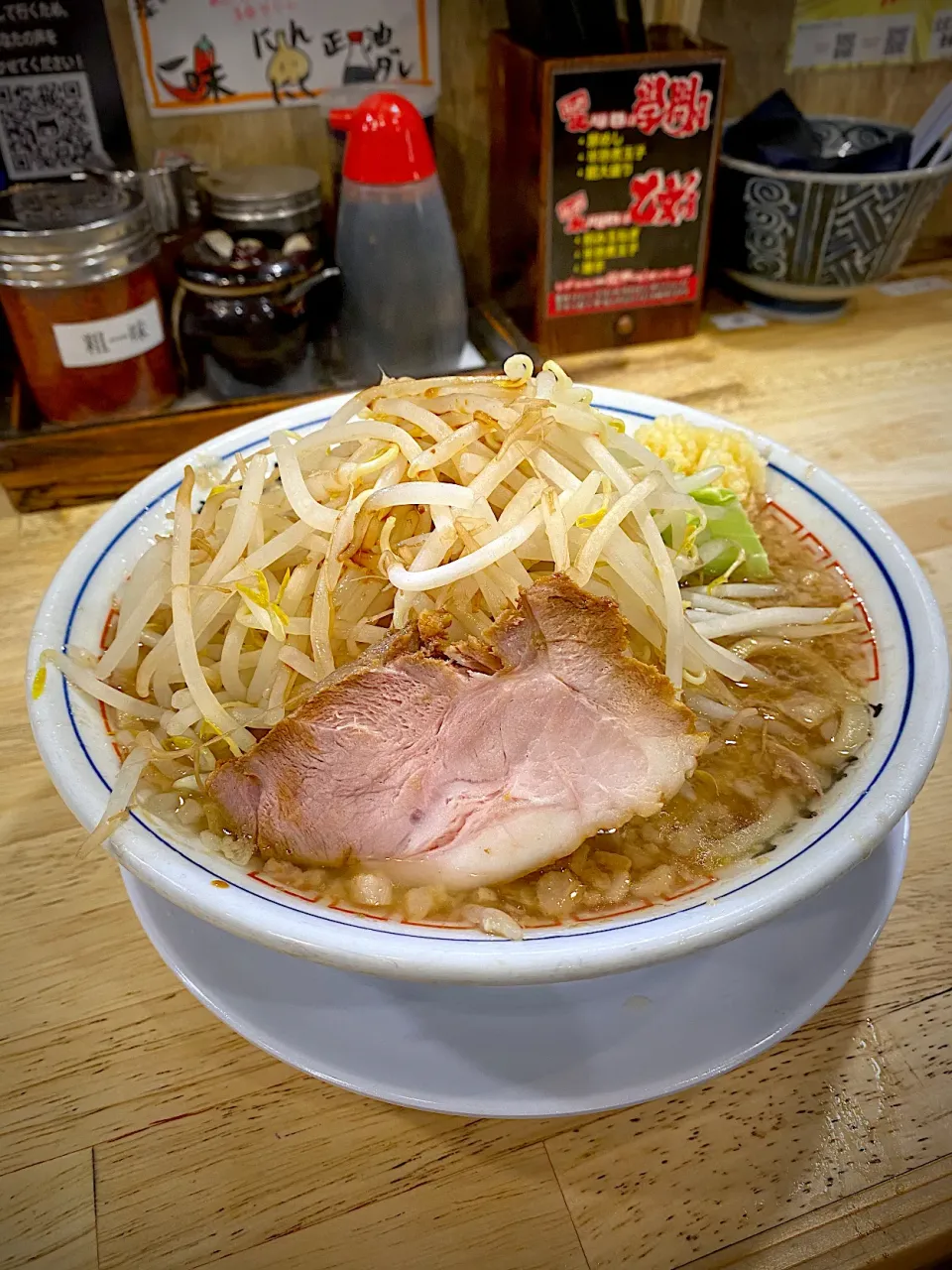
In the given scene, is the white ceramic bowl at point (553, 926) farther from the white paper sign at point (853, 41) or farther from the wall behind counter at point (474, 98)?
the white paper sign at point (853, 41)

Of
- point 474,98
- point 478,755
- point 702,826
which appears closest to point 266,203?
point 474,98

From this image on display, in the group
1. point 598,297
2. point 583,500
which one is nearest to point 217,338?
point 598,297

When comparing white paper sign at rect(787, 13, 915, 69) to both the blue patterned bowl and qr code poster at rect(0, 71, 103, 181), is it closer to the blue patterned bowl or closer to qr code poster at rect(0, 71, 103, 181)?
the blue patterned bowl

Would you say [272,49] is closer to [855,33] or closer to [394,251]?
[394,251]

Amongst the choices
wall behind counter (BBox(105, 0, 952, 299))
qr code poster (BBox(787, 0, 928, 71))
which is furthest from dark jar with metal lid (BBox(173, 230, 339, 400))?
qr code poster (BBox(787, 0, 928, 71))

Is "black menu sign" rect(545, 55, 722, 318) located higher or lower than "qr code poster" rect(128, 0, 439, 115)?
lower

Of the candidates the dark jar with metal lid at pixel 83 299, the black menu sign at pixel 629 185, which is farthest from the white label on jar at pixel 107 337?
the black menu sign at pixel 629 185
